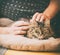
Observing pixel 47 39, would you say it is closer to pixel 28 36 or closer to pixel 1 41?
pixel 28 36

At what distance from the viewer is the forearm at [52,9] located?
1157 millimetres

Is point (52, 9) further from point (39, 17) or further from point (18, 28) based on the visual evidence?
point (18, 28)

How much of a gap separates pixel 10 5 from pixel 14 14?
62mm

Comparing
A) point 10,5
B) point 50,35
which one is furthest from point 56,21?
point 10,5

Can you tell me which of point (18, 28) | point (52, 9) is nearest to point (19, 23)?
point (18, 28)

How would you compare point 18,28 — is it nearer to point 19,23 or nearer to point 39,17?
point 19,23

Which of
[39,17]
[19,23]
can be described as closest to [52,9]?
[39,17]

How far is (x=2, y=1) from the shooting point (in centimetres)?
119

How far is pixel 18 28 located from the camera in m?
1.16

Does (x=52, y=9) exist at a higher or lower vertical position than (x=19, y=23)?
higher

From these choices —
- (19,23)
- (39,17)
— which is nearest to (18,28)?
(19,23)

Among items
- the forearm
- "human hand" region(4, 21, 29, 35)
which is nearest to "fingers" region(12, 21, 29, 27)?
"human hand" region(4, 21, 29, 35)

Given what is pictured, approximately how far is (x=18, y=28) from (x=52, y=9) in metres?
0.24

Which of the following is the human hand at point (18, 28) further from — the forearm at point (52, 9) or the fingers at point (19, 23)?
the forearm at point (52, 9)
